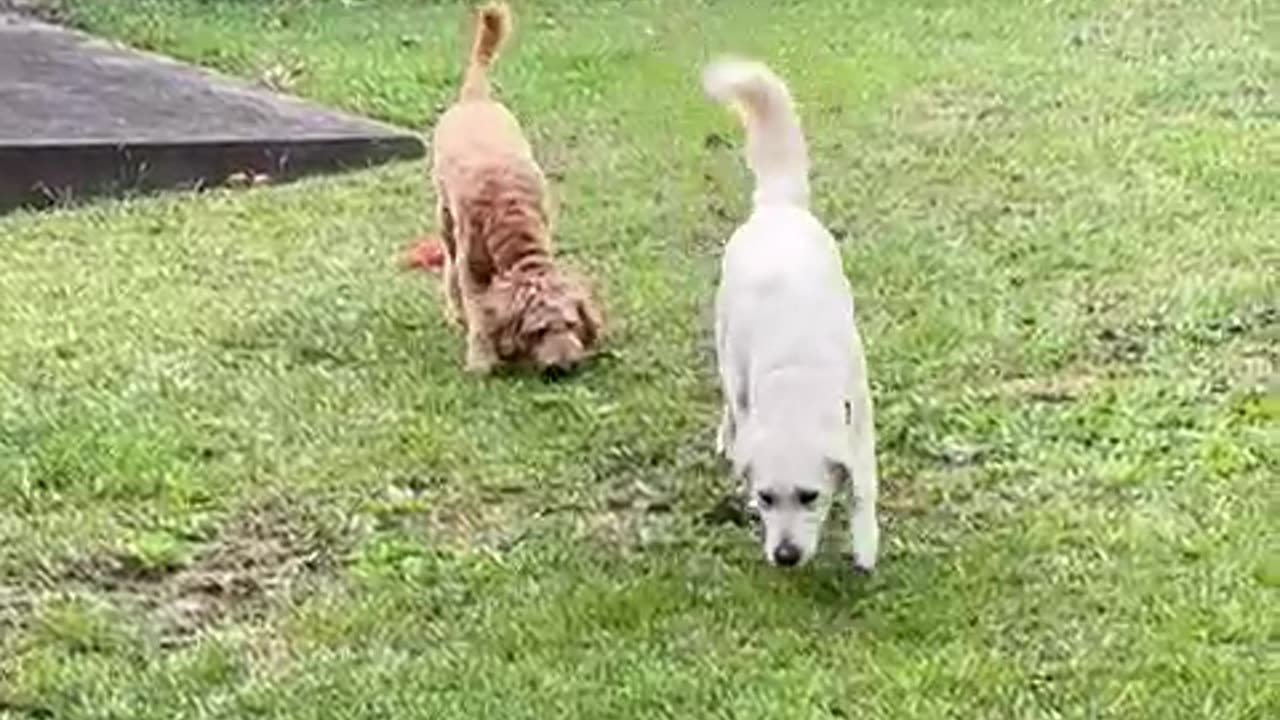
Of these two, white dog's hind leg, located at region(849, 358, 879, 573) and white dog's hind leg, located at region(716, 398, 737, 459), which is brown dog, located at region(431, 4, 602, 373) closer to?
white dog's hind leg, located at region(716, 398, 737, 459)

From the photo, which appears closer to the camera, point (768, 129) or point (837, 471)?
point (837, 471)

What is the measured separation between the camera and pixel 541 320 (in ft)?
21.4

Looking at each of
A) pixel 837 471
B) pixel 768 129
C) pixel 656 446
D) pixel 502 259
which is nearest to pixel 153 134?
pixel 502 259

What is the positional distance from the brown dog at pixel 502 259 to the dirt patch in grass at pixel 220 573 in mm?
1118

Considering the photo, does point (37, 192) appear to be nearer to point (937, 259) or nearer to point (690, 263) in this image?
point (690, 263)

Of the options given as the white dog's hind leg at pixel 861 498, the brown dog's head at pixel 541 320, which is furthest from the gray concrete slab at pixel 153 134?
Result: the white dog's hind leg at pixel 861 498

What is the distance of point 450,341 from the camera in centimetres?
693

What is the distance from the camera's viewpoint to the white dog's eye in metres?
4.83

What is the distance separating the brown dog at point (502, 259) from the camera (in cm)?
652

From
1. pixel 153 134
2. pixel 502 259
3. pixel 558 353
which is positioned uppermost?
pixel 502 259

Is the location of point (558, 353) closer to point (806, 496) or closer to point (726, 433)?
point (726, 433)

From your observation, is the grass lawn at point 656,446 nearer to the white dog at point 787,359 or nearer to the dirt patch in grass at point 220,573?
the dirt patch in grass at point 220,573

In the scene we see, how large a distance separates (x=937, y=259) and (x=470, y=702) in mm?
3469

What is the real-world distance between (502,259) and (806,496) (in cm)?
201
